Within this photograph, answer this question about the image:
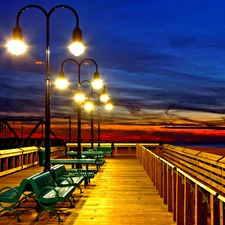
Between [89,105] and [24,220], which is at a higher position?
[89,105]

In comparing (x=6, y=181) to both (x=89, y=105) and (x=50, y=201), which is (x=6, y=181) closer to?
(x=50, y=201)

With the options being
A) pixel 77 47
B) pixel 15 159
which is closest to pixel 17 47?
pixel 77 47

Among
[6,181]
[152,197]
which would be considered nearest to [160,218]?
[152,197]

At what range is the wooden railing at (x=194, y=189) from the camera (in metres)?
4.81

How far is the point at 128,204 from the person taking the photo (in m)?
10.2

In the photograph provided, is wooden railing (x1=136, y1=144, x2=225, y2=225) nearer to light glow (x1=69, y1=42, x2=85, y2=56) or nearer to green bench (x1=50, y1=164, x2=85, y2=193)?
green bench (x1=50, y1=164, x2=85, y2=193)

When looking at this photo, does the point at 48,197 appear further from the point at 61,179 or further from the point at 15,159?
the point at 15,159

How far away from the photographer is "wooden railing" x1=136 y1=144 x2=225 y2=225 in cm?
481

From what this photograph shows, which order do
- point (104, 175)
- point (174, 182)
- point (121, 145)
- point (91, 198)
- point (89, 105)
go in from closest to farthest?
point (174, 182)
point (91, 198)
point (104, 175)
point (89, 105)
point (121, 145)

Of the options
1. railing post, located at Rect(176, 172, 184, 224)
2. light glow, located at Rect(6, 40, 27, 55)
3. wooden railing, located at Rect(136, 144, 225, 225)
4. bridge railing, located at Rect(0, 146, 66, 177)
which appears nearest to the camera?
wooden railing, located at Rect(136, 144, 225, 225)

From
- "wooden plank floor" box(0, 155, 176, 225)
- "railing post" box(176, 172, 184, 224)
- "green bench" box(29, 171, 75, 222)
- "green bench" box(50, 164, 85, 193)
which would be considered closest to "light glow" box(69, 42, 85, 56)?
"green bench" box(29, 171, 75, 222)

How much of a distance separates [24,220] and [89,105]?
1528 cm

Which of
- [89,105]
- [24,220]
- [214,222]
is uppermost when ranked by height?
[89,105]

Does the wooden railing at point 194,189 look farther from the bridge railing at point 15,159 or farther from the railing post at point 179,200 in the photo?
the bridge railing at point 15,159
